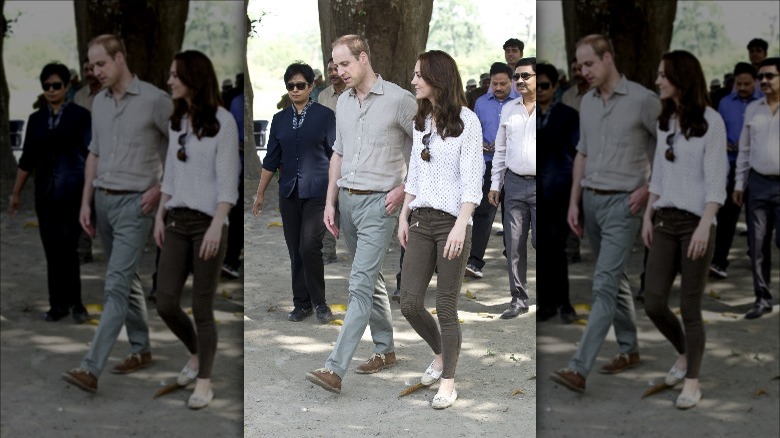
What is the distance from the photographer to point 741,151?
402 cm

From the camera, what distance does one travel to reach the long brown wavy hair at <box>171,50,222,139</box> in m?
4.09

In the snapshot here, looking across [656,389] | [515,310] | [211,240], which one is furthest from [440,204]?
[656,389]

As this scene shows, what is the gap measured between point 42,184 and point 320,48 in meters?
1.26

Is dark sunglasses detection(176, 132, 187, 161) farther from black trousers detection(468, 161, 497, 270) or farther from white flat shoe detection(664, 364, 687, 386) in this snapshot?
white flat shoe detection(664, 364, 687, 386)

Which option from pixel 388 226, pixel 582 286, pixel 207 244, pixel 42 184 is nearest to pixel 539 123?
pixel 582 286

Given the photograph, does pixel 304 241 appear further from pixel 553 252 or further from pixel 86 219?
pixel 553 252

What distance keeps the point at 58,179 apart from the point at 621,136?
2.21 m

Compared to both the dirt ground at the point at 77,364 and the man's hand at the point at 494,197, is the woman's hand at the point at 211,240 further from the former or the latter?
the man's hand at the point at 494,197

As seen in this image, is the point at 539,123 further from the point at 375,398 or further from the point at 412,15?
the point at 375,398

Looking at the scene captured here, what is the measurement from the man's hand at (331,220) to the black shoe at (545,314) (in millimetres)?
1005

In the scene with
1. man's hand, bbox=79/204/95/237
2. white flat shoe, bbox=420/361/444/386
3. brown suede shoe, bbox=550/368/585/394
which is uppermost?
man's hand, bbox=79/204/95/237

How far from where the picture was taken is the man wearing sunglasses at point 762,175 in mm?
4055

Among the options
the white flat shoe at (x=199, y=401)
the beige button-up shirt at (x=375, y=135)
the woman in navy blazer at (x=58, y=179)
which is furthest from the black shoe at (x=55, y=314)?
the beige button-up shirt at (x=375, y=135)

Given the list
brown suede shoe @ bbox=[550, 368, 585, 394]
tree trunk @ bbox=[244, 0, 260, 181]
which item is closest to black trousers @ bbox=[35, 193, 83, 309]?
tree trunk @ bbox=[244, 0, 260, 181]
